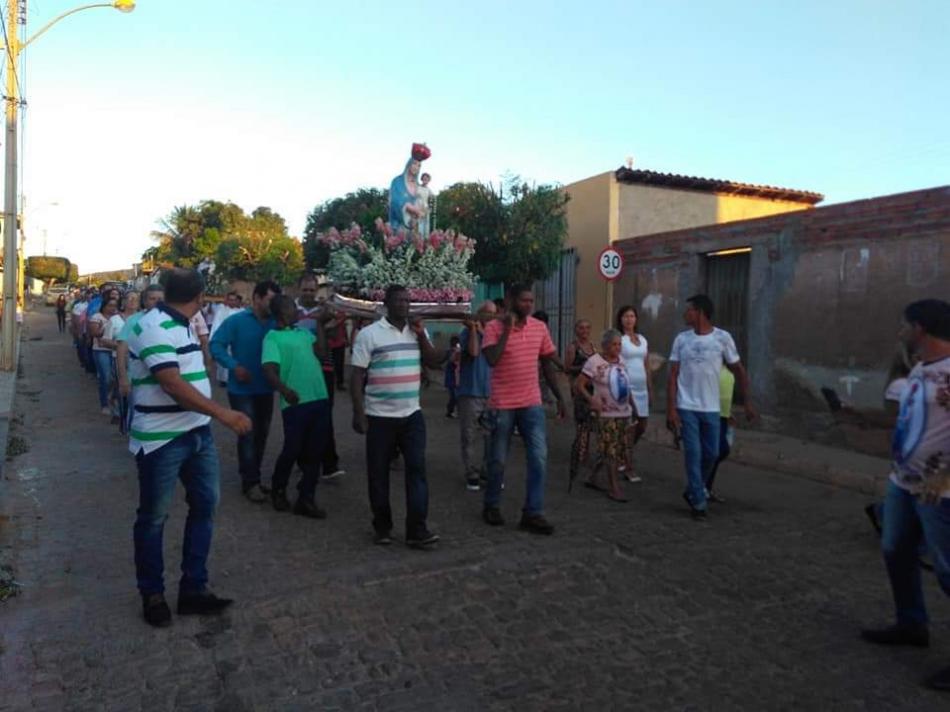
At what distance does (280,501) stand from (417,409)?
66.5 inches

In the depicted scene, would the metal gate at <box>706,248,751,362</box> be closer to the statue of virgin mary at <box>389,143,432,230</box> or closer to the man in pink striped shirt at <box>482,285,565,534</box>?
the statue of virgin mary at <box>389,143,432,230</box>

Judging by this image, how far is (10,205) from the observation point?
16.4m

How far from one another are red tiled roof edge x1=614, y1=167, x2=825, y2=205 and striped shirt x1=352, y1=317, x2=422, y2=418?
1146cm

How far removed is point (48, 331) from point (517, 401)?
3338 cm

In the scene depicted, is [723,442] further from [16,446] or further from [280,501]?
[16,446]

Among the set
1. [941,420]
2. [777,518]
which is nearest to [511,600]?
[941,420]

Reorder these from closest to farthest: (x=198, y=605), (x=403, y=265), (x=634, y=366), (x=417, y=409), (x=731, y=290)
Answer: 1. (x=198, y=605)
2. (x=417, y=409)
3. (x=634, y=366)
4. (x=403, y=265)
5. (x=731, y=290)

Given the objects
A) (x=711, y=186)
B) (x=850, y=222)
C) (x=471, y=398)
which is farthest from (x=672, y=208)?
(x=471, y=398)

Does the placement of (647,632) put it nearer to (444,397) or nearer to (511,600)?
(511,600)

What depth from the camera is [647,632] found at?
409cm

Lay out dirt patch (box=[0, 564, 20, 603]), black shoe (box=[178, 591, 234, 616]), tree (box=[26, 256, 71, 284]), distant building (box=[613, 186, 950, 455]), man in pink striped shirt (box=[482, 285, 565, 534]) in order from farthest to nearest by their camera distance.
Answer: tree (box=[26, 256, 71, 284]) → distant building (box=[613, 186, 950, 455]) → man in pink striped shirt (box=[482, 285, 565, 534]) → dirt patch (box=[0, 564, 20, 603]) → black shoe (box=[178, 591, 234, 616])

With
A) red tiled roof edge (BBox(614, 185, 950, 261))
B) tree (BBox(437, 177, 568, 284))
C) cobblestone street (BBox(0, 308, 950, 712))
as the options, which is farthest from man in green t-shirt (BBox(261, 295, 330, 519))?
tree (BBox(437, 177, 568, 284))

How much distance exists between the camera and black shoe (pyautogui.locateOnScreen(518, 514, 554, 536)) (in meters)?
5.64

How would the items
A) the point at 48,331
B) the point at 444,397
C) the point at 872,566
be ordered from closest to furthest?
the point at 872,566, the point at 444,397, the point at 48,331
